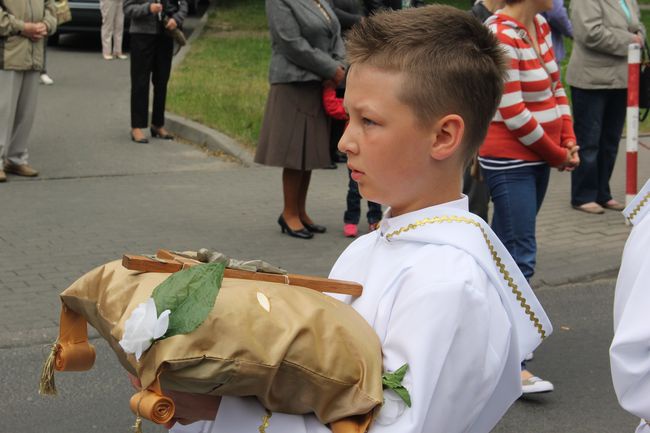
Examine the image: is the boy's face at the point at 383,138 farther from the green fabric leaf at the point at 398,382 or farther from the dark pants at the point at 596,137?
the dark pants at the point at 596,137

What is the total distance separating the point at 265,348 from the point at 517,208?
3.38 m

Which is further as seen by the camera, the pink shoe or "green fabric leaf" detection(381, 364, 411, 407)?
the pink shoe

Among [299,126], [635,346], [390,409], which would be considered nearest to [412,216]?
[390,409]

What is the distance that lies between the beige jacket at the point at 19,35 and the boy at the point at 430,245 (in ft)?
23.8

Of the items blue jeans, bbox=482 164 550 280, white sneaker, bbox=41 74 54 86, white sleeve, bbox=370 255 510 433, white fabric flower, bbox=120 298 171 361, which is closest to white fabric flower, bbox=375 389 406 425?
white sleeve, bbox=370 255 510 433

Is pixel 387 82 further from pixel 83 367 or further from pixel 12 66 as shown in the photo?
pixel 12 66

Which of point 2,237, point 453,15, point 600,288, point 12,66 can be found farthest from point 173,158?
point 453,15

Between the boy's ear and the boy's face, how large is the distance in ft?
0.04

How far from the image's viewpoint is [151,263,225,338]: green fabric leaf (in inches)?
67.5

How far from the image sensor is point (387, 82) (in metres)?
2.04

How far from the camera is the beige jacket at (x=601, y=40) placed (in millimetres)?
8445

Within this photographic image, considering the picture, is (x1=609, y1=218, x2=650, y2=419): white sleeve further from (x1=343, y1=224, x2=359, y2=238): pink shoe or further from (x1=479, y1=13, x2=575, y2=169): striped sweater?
(x1=343, y1=224, x2=359, y2=238): pink shoe

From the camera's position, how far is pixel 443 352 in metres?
1.84

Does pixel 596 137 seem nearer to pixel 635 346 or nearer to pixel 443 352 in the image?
pixel 635 346
